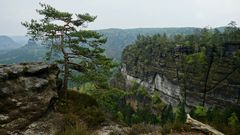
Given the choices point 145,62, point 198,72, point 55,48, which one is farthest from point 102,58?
point 145,62

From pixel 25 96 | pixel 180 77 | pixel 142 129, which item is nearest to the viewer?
pixel 142 129

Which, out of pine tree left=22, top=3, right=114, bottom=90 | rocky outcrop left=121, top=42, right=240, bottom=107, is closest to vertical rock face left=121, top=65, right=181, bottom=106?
rocky outcrop left=121, top=42, right=240, bottom=107

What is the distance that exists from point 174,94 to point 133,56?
29810 mm

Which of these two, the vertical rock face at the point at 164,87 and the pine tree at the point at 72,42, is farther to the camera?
the vertical rock face at the point at 164,87

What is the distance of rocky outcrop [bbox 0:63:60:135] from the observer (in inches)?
534

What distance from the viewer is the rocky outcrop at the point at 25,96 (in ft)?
44.5

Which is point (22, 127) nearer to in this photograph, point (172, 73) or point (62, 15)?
point (62, 15)

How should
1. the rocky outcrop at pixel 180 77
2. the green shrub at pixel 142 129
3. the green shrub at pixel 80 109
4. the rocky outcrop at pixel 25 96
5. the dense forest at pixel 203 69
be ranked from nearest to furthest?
1. the green shrub at pixel 142 129
2. the rocky outcrop at pixel 25 96
3. the green shrub at pixel 80 109
4. the dense forest at pixel 203 69
5. the rocky outcrop at pixel 180 77

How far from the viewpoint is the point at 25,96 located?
15.0 meters

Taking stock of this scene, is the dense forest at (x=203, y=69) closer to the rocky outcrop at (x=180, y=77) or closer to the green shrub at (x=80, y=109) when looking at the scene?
the rocky outcrop at (x=180, y=77)

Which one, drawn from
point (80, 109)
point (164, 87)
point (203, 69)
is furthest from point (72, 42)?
point (164, 87)

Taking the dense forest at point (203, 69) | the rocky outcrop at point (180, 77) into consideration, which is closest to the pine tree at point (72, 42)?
the dense forest at point (203, 69)

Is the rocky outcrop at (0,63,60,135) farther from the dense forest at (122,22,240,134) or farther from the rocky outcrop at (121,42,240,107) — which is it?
the rocky outcrop at (121,42,240,107)

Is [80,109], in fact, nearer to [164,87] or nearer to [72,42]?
[72,42]
